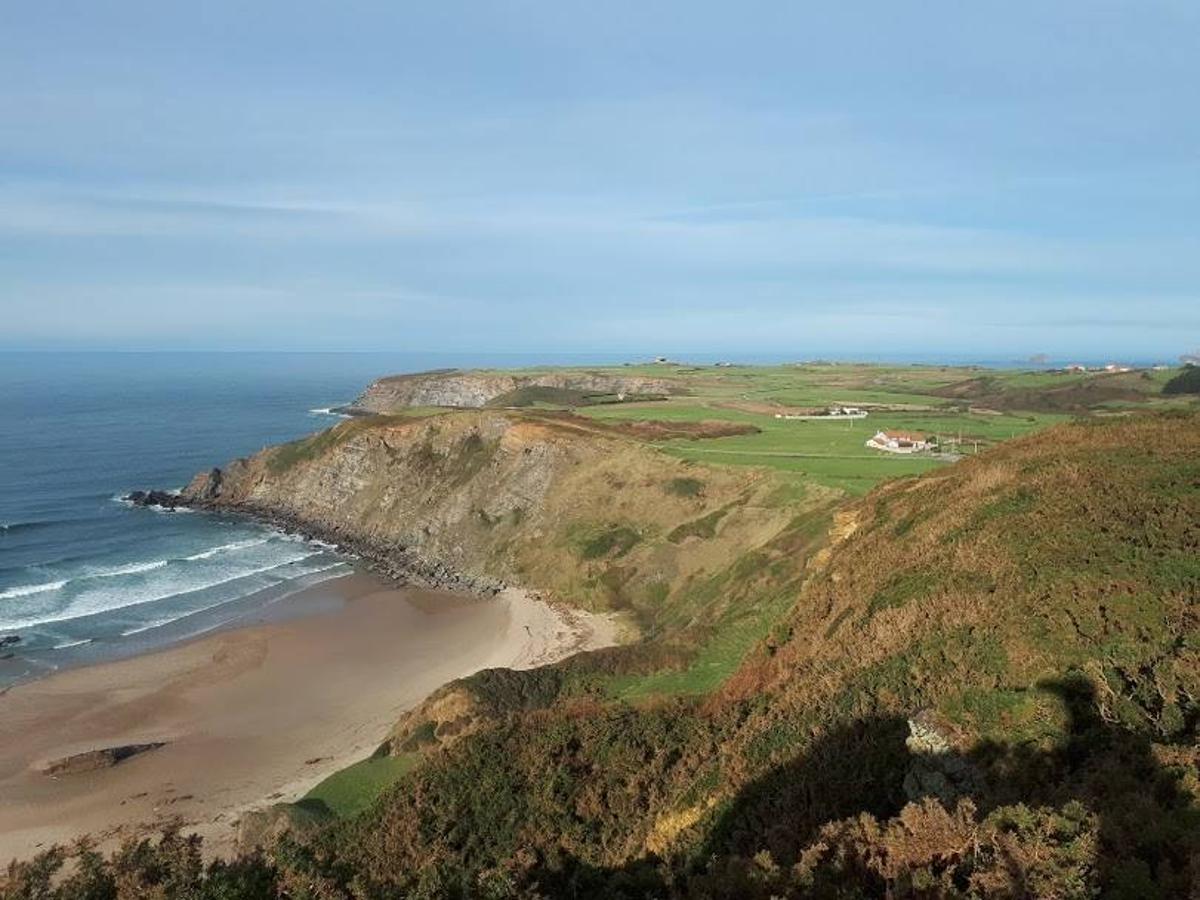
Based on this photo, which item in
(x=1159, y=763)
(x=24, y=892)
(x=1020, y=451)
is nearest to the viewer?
(x=24, y=892)

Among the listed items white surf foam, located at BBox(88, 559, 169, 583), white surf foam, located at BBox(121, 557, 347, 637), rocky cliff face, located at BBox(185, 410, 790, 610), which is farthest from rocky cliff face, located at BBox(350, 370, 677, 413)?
white surf foam, located at BBox(121, 557, 347, 637)

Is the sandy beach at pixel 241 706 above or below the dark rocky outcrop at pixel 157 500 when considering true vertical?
below

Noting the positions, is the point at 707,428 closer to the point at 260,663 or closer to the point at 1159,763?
the point at 260,663

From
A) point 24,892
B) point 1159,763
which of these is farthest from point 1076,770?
point 24,892

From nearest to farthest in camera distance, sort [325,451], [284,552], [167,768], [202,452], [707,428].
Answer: [167,768] < [284,552] < [707,428] < [325,451] < [202,452]

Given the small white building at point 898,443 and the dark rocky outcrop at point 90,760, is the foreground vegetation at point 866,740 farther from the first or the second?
the small white building at point 898,443

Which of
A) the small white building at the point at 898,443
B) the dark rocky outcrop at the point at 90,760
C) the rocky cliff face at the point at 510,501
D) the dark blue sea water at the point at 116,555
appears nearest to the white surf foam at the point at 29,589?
the dark blue sea water at the point at 116,555

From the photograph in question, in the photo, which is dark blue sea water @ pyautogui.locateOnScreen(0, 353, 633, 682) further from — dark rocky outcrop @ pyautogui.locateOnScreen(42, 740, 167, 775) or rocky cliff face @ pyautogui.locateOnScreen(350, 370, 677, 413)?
rocky cliff face @ pyautogui.locateOnScreen(350, 370, 677, 413)
